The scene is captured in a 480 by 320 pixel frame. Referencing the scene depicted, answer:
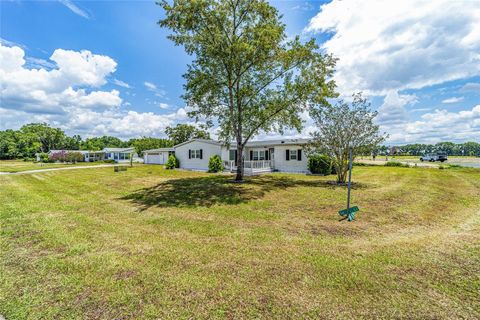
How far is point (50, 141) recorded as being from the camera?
6456 cm

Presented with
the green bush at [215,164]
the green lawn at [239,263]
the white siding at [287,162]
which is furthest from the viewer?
the green bush at [215,164]

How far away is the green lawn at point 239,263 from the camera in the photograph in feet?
9.50

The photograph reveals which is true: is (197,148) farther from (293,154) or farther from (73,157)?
(73,157)

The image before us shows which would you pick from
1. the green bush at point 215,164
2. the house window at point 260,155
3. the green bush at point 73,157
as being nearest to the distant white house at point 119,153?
the green bush at point 73,157

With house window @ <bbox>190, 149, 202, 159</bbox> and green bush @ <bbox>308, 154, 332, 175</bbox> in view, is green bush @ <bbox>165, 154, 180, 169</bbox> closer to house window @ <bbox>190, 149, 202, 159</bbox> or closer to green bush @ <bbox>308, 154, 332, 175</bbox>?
house window @ <bbox>190, 149, 202, 159</bbox>

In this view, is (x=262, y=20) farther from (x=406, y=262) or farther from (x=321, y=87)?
(x=406, y=262)

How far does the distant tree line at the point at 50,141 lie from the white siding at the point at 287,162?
26823 millimetres

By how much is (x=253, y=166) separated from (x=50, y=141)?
72.4m

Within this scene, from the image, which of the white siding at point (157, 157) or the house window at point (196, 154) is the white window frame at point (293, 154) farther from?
the white siding at point (157, 157)

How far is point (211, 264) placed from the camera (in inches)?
159

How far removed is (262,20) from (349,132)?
890 centimetres

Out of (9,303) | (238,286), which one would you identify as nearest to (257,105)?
(238,286)

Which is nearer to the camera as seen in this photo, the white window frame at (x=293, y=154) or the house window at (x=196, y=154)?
the white window frame at (x=293, y=154)

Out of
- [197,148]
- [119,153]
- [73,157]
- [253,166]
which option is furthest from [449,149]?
[73,157]
